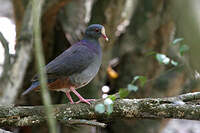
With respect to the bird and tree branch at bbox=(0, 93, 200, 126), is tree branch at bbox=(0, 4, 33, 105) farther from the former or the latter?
tree branch at bbox=(0, 93, 200, 126)

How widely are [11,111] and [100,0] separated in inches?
120

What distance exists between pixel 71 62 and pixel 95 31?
66 cm

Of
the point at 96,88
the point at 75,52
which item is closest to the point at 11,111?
the point at 75,52

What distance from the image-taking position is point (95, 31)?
3.55 metres

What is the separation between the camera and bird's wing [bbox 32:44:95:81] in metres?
2.94

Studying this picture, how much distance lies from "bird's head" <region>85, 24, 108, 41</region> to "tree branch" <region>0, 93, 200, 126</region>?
125cm

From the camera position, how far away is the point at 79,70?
3.09 m

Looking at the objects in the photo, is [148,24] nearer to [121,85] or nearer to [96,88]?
[121,85]

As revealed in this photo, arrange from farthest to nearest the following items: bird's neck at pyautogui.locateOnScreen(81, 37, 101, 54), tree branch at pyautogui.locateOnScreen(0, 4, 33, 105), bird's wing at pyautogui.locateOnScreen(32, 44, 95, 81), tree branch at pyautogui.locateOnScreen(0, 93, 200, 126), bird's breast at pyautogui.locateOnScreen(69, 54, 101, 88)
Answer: tree branch at pyautogui.locateOnScreen(0, 4, 33, 105), bird's neck at pyautogui.locateOnScreen(81, 37, 101, 54), bird's breast at pyautogui.locateOnScreen(69, 54, 101, 88), bird's wing at pyautogui.locateOnScreen(32, 44, 95, 81), tree branch at pyautogui.locateOnScreen(0, 93, 200, 126)

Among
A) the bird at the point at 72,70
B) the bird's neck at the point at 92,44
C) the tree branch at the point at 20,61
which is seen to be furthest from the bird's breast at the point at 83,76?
the tree branch at the point at 20,61

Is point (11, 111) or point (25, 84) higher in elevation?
point (25, 84)

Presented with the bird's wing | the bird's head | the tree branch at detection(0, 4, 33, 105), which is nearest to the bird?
the bird's wing

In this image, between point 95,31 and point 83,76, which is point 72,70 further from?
point 95,31

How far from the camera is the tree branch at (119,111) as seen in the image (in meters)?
2.22
